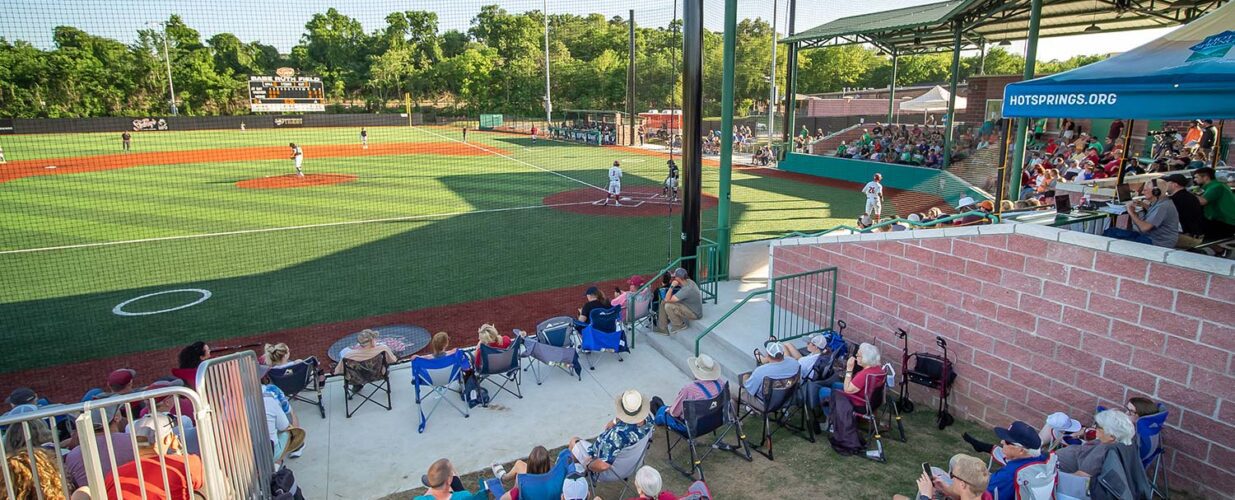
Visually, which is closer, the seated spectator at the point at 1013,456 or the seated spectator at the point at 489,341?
the seated spectator at the point at 1013,456

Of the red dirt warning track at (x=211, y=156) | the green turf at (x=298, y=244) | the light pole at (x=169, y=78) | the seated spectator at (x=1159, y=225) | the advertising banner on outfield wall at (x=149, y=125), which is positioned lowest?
the green turf at (x=298, y=244)

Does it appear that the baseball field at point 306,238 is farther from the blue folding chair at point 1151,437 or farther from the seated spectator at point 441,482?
the blue folding chair at point 1151,437

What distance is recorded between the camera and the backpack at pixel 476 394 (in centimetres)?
782

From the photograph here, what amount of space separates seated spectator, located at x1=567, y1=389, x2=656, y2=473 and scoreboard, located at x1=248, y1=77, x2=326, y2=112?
43.2 metres

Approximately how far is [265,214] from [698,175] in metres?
15.6

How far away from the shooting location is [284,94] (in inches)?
1741

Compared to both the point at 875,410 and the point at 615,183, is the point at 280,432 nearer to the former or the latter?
the point at 875,410

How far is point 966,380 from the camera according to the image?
732 cm

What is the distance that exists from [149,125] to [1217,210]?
193 ft

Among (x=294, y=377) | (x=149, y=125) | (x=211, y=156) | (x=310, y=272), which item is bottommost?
(x=310, y=272)

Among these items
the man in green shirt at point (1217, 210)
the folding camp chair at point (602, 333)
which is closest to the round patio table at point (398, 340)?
the folding camp chair at point (602, 333)

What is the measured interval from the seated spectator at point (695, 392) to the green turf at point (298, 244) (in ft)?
16.0

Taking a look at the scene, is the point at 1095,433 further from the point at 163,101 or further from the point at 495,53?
the point at 495,53

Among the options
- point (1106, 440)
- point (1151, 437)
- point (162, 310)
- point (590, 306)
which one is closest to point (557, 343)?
point (590, 306)
